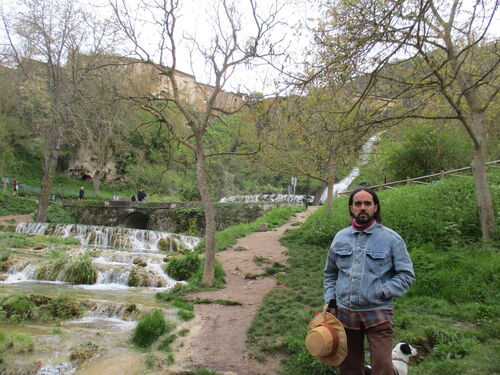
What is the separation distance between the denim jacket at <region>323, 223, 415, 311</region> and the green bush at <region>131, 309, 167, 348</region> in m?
3.81

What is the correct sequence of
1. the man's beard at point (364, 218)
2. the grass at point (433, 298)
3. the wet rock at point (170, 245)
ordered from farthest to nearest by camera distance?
1. the wet rock at point (170, 245)
2. the grass at point (433, 298)
3. the man's beard at point (364, 218)

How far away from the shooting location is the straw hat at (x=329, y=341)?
2.64 metres

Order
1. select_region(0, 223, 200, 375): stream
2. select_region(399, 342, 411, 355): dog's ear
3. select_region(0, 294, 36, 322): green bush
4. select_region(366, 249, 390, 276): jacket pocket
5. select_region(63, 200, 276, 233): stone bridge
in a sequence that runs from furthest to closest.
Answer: select_region(63, 200, 276, 233): stone bridge
select_region(0, 294, 36, 322): green bush
select_region(0, 223, 200, 375): stream
select_region(399, 342, 411, 355): dog's ear
select_region(366, 249, 390, 276): jacket pocket

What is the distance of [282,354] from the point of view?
16.6 ft

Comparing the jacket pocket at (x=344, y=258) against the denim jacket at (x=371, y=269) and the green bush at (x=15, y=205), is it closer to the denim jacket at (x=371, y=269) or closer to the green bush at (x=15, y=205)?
the denim jacket at (x=371, y=269)

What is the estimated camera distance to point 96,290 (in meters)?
9.98

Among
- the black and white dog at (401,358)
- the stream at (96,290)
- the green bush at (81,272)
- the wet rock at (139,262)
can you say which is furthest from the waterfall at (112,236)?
the black and white dog at (401,358)

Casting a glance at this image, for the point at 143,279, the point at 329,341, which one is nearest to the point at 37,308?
the point at 143,279

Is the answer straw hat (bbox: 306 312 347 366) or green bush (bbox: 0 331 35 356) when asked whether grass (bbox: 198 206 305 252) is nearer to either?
green bush (bbox: 0 331 35 356)

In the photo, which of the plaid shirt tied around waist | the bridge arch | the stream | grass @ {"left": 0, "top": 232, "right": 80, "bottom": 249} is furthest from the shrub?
the bridge arch

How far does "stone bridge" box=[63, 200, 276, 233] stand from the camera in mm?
26984

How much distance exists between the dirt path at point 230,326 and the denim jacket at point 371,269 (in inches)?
89.8

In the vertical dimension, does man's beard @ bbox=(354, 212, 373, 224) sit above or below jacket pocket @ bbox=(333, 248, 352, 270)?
above

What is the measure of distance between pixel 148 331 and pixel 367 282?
4.21 metres
